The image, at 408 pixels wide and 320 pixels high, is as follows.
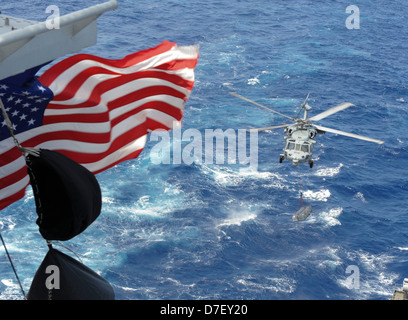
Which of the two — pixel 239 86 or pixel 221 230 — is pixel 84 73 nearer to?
pixel 221 230

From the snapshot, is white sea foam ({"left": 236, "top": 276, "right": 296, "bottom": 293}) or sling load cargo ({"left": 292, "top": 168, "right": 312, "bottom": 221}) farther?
sling load cargo ({"left": 292, "top": 168, "right": 312, "bottom": 221})

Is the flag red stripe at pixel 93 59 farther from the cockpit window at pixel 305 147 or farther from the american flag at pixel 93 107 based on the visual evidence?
the cockpit window at pixel 305 147

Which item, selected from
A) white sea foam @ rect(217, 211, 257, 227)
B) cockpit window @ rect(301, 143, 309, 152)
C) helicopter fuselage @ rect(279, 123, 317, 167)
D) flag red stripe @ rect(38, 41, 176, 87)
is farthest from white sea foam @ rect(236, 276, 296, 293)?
flag red stripe @ rect(38, 41, 176, 87)

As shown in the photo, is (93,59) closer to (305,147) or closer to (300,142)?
(300,142)

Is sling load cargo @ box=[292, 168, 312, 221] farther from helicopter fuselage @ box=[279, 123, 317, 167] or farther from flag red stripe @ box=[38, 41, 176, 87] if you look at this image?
flag red stripe @ box=[38, 41, 176, 87]

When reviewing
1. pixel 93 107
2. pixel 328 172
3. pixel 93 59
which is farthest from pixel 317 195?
pixel 93 59

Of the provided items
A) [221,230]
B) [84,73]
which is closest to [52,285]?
[84,73]
